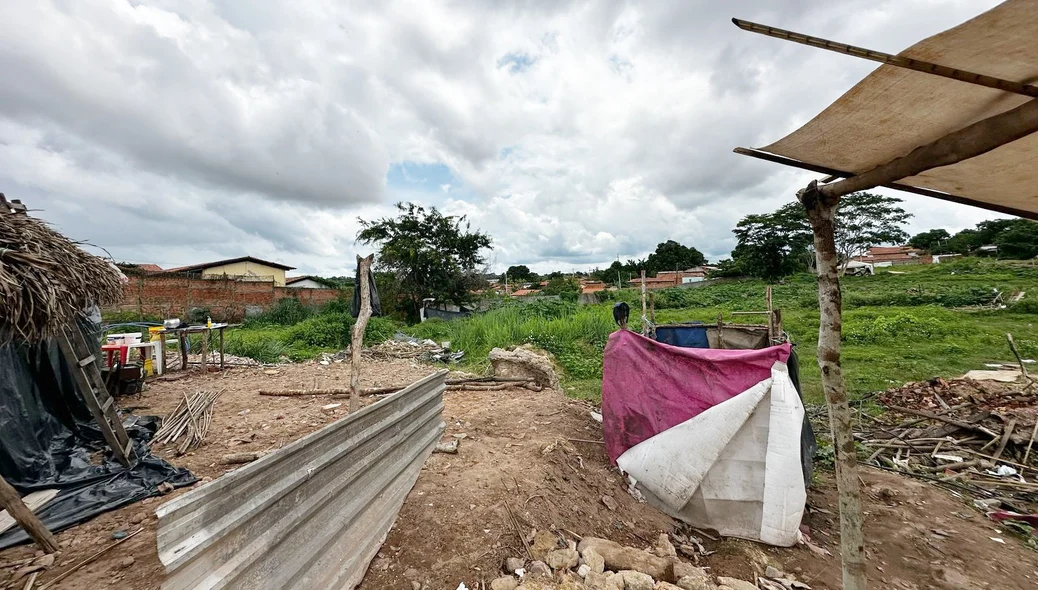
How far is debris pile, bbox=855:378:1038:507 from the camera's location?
3.62 metres

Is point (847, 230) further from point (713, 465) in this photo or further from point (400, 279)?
point (713, 465)

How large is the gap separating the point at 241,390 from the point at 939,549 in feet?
26.8

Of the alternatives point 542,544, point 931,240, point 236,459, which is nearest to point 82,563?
point 236,459

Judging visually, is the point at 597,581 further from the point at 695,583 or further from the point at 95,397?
the point at 95,397

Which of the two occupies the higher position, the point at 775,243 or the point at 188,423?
the point at 775,243

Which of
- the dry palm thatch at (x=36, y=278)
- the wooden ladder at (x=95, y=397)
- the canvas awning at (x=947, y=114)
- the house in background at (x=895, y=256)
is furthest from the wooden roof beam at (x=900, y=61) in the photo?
the house in background at (x=895, y=256)

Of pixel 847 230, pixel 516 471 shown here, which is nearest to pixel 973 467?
pixel 516 471

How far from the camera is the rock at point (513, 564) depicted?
2.15 meters

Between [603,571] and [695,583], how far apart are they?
465 mm

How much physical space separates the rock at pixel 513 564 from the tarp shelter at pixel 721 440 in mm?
1378

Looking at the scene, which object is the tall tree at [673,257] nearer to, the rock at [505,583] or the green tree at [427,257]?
the green tree at [427,257]

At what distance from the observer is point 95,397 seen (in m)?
3.50

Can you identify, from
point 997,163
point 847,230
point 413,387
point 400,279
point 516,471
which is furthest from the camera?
point 847,230

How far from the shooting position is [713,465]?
9.27ft
